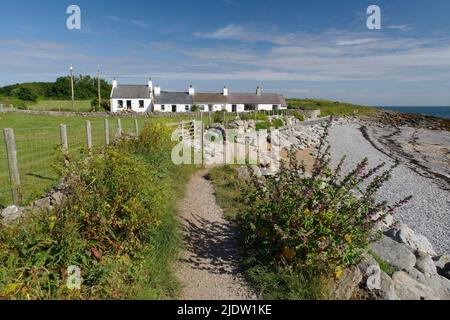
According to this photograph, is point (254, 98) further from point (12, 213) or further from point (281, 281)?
point (281, 281)

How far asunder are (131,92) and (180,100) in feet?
27.3

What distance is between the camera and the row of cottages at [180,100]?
51781mm

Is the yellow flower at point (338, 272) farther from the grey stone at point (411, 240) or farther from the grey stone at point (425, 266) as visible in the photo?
the grey stone at point (411, 240)

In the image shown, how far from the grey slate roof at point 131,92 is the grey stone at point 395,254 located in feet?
166

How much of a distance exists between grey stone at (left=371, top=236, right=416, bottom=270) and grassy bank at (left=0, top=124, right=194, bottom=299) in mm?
3909

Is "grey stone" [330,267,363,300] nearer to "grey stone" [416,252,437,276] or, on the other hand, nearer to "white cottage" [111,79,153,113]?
"grey stone" [416,252,437,276]

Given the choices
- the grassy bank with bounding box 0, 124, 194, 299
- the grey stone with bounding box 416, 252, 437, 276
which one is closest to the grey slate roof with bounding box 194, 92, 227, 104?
the grassy bank with bounding box 0, 124, 194, 299

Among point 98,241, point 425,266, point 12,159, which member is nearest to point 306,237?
point 98,241

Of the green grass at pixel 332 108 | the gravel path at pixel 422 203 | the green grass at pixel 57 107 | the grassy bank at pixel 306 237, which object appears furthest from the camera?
the green grass at pixel 332 108

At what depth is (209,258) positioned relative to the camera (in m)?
5.38

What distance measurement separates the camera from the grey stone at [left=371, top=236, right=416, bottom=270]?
18.8 feet

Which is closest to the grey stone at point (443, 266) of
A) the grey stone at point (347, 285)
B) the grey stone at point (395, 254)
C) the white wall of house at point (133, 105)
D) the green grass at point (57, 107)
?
the grey stone at point (395, 254)
